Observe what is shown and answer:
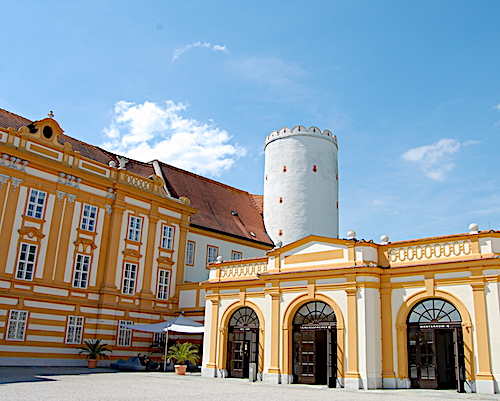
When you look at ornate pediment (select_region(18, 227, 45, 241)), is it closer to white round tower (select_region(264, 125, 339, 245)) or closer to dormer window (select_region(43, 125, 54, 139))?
dormer window (select_region(43, 125, 54, 139))

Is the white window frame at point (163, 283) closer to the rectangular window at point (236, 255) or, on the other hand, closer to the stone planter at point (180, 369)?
→ the rectangular window at point (236, 255)

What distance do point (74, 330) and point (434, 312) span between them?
752 inches

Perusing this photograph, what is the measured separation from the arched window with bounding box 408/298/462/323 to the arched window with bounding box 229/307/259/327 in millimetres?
7180

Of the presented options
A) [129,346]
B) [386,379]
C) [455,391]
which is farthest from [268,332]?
[129,346]

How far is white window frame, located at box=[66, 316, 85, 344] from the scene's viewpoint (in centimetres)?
2798

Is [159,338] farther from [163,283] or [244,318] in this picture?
[244,318]

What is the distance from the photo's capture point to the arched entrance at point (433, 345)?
60.3ft

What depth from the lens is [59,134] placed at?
29.7 metres

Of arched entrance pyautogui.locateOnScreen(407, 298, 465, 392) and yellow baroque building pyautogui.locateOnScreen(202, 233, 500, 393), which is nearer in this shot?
yellow baroque building pyautogui.locateOnScreen(202, 233, 500, 393)

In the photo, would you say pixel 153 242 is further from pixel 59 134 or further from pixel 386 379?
pixel 386 379

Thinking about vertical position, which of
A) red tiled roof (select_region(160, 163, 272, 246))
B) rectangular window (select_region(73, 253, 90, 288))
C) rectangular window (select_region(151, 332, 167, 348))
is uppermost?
red tiled roof (select_region(160, 163, 272, 246))

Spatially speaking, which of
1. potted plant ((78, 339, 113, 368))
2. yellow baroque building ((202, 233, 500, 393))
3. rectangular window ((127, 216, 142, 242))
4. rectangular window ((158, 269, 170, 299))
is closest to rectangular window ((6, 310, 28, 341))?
potted plant ((78, 339, 113, 368))

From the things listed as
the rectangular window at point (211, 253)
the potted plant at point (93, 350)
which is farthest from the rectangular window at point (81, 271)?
the rectangular window at point (211, 253)

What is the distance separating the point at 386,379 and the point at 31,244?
1897cm
